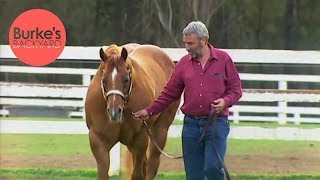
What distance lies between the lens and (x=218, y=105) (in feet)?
13.9

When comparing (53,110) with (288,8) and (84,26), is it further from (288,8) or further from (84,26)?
(288,8)

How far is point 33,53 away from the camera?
24.1 ft

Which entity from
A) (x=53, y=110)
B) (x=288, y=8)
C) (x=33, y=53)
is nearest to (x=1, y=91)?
(x=33, y=53)

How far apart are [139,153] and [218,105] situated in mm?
1412

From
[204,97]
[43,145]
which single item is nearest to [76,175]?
[43,145]

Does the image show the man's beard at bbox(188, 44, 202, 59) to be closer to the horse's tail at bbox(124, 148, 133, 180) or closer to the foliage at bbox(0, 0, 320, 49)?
the horse's tail at bbox(124, 148, 133, 180)

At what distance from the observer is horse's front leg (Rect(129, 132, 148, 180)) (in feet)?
17.6

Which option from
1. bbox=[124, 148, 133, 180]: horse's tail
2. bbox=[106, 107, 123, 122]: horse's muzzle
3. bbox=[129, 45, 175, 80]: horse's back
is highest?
bbox=[129, 45, 175, 80]: horse's back

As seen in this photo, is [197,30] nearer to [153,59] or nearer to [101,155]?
[101,155]

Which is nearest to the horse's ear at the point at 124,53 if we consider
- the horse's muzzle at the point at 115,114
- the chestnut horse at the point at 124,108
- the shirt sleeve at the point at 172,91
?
the chestnut horse at the point at 124,108

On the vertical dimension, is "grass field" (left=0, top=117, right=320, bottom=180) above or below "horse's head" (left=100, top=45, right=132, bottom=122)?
below

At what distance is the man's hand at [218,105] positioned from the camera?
4234mm

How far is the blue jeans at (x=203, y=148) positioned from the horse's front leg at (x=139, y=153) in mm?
931

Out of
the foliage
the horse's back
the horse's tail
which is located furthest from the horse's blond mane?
the foliage
